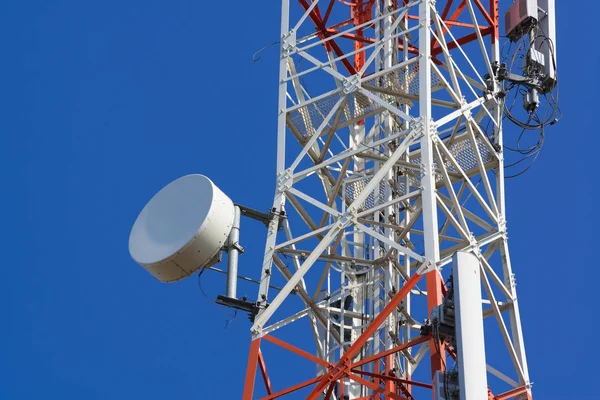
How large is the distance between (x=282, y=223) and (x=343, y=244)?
394 centimetres

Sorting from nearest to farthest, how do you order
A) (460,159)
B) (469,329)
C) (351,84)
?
(469,329)
(351,84)
(460,159)

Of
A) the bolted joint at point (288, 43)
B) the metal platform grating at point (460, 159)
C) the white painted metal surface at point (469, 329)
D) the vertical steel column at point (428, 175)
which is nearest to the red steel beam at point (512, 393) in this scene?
the vertical steel column at point (428, 175)

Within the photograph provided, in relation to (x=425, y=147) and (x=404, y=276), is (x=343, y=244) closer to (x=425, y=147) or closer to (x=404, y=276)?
(x=404, y=276)

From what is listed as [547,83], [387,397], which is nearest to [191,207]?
[387,397]

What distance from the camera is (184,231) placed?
98.6 feet

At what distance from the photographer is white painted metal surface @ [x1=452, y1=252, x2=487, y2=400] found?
78.7ft

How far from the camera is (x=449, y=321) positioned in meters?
25.6

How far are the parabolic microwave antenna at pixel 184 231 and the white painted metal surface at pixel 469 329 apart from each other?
6.66 meters

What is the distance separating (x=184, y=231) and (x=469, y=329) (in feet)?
26.4

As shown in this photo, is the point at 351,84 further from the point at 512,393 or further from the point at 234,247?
the point at 512,393

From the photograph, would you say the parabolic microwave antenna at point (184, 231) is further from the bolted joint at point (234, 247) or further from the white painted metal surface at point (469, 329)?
the white painted metal surface at point (469, 329)

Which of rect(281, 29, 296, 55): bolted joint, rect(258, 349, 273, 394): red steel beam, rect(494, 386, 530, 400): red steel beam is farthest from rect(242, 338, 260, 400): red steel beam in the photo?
rect(281, 29, 296, 55): bolted joint

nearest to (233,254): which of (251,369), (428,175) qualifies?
(251,369)

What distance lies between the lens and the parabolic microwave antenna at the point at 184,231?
97.6ft
